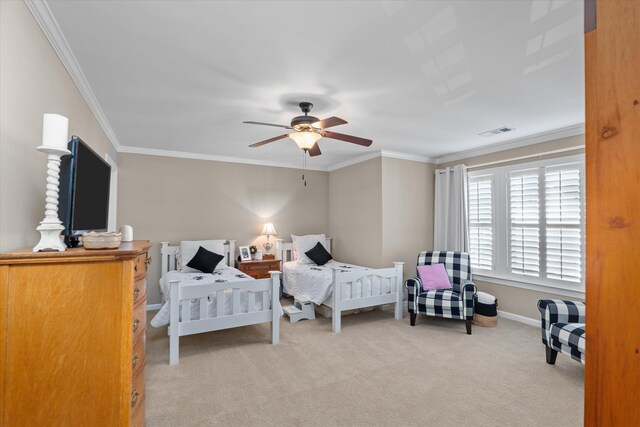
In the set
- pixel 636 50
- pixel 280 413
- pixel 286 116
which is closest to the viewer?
pixel 636 50

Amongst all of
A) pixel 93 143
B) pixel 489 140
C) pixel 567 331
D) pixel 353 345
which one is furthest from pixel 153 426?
pixel 489 140

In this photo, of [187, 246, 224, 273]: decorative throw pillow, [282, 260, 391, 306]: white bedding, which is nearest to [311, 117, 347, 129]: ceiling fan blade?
[282, 260, 391, 306]: white bedding

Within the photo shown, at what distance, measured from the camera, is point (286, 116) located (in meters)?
3.48

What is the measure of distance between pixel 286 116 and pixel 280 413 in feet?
9.09

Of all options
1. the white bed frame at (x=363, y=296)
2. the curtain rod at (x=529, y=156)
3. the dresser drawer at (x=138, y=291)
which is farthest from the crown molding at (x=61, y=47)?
the curtain rod at (x=529, y=156)

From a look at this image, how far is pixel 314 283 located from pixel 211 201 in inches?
92.4

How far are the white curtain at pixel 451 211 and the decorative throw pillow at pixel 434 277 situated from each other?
77 cm

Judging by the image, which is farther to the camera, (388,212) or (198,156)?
(198,156)

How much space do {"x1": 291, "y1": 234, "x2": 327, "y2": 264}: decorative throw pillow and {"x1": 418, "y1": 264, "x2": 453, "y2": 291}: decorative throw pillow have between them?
6.41ft

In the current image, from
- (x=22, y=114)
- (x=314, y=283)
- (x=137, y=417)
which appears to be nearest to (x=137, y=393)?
(x=137, y=417)

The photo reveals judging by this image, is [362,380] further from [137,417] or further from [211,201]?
[211,201]

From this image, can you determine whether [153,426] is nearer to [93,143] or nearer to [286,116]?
[93,143]

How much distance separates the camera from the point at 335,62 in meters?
2.35

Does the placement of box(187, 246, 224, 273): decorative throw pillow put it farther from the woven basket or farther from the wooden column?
the wooden column
